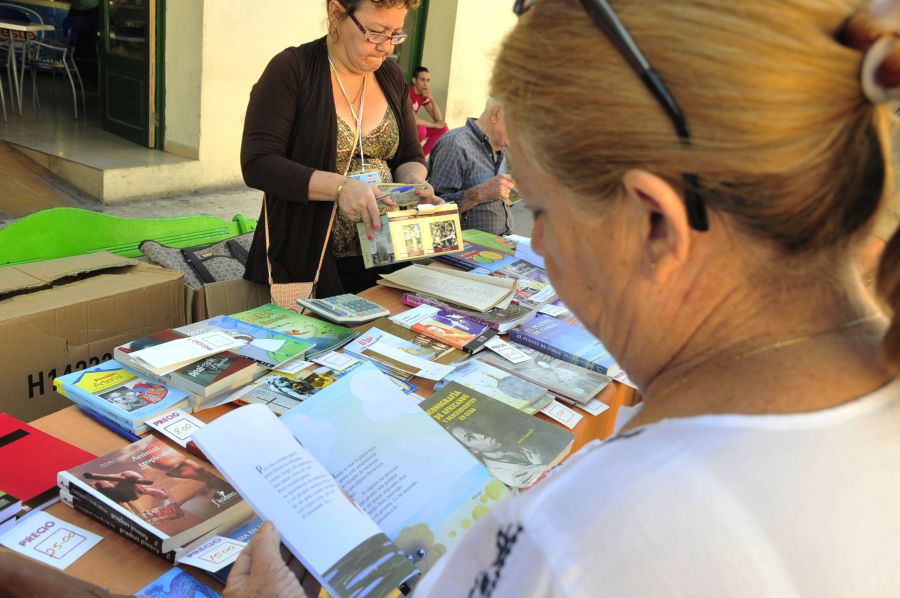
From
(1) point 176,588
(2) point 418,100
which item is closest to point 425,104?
(2) point 418,100

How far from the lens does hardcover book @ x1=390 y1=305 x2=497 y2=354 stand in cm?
203

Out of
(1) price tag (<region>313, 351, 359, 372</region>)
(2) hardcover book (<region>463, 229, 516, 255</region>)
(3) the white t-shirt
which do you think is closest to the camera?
(3) the white t-shirt

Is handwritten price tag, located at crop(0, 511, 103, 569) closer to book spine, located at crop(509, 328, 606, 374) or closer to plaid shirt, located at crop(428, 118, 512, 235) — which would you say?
book spine, located at crop(509, 328, 606, 374)

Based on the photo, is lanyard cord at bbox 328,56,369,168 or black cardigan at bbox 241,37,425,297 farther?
lanyard cord at bbox 328,56,369,168

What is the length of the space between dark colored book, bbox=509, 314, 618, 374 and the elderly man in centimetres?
123

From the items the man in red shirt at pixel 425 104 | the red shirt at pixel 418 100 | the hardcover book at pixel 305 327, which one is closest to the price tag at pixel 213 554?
the hardcover book at pixel 305 327

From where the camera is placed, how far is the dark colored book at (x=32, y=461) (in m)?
1.21

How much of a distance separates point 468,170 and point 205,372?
6.83 ft

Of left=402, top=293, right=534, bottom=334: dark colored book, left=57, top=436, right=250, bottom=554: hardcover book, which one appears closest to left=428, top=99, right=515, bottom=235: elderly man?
left=402, top=293, right=534, bottom=334: dark colored book

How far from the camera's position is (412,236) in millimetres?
2365

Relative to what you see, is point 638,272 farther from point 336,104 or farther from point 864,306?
point 336,104

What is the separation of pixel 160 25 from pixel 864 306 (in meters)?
6.20

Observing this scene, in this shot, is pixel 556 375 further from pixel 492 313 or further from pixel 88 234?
pixel 88 234

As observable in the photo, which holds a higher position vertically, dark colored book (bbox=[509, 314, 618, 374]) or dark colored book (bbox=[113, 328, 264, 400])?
dark colored book (bbox=[113, 328, 264, 400])
